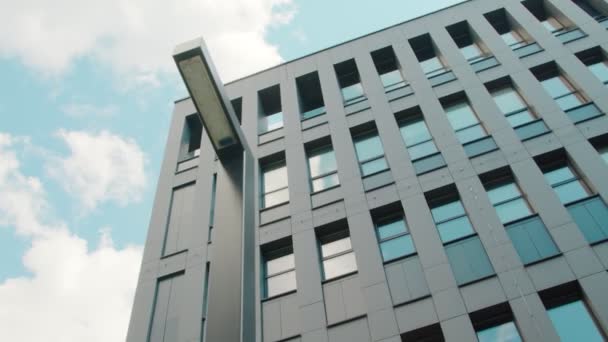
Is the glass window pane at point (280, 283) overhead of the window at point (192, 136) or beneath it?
beneath

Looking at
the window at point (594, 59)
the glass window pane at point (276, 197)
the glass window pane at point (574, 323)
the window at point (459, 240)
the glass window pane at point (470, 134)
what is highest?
the window at point (594, 59)

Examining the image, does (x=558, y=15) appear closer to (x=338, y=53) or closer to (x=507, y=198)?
(x=338, y=53)

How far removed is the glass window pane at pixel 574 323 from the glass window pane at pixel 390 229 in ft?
15.0

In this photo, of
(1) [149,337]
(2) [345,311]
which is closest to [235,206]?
(2) [345,311]

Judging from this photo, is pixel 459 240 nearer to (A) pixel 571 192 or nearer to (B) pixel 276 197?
(A) pixel 571 192

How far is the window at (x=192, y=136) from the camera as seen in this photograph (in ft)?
75.7

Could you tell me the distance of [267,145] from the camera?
20516 millimetres

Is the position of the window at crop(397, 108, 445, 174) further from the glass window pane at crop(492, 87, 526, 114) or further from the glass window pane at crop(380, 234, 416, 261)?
the glass window pane at crop(492, 87, 526, 114)

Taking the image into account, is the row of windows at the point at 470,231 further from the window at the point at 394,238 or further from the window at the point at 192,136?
the window at the point at 192,136

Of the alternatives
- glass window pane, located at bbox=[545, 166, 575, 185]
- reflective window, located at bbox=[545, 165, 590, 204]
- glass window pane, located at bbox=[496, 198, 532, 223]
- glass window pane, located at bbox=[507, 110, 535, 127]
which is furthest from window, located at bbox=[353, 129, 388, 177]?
reflective window, located at bbox=[545, 165, 590, 204]

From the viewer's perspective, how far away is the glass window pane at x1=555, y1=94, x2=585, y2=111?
58.4ft

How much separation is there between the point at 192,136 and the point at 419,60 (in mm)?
10239

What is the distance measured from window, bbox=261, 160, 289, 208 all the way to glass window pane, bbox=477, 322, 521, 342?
24.7ft

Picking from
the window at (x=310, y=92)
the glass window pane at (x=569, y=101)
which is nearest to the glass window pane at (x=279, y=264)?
the window at (x=310, y=92)
